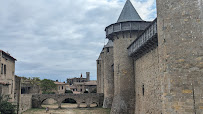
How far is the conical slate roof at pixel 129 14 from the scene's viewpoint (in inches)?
841

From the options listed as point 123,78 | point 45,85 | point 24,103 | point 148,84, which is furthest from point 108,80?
point 45,85

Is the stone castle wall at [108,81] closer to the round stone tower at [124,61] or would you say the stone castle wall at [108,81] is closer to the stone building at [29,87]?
the round stone tower at [124,61]

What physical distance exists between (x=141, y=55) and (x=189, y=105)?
33.5 feet

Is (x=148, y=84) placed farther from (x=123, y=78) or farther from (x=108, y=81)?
(x=108, y=81)

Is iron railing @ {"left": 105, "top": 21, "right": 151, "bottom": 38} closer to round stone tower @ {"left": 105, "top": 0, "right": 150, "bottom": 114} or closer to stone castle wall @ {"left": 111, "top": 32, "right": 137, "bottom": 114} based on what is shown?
round stone tower @ {"left": 105, "top": 0, "right": 150, "bottom": 114}

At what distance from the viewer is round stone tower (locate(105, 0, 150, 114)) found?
775 inches

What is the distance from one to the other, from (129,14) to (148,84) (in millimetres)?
9158

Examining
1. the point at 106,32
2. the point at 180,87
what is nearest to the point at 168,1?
the point at 180,87

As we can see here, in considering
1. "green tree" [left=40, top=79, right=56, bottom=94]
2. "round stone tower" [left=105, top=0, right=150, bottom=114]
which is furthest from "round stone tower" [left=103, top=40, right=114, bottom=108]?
"green tree" [left=40, top=79, right=56, bottom=94]

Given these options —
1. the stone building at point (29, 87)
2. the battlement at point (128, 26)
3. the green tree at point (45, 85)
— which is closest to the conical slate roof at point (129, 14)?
the battlement at point (128, 26)

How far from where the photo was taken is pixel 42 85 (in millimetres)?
46750

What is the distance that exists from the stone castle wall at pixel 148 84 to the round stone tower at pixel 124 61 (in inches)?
35.9

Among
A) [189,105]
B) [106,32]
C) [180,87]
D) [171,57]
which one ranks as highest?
[106,32]

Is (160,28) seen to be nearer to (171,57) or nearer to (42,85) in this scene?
(171,57)
